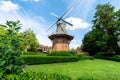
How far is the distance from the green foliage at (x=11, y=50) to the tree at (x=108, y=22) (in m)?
47.3

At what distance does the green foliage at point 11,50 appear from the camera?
23.1ft

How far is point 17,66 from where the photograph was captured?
7266 millimetres

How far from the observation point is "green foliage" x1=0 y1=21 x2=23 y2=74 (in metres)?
7.05

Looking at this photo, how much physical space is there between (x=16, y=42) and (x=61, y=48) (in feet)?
138

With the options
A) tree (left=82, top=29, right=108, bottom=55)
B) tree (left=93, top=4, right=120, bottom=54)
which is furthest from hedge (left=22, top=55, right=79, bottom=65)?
tree (left=93, top=4, right=120, bottom=54)

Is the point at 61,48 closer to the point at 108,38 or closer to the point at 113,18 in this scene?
the point at 108,38

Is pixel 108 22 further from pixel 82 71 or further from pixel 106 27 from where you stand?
pixel 82 71

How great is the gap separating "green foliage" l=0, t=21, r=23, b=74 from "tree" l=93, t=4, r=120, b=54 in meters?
47.3

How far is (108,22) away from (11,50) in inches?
1984

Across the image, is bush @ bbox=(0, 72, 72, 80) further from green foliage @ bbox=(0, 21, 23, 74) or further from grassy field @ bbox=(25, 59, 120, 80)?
grassy field @ bbox=(25, 59, 120, 80)

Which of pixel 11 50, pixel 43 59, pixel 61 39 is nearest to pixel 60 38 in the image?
pixel 61 39

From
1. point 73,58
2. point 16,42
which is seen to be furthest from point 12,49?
point 73,58

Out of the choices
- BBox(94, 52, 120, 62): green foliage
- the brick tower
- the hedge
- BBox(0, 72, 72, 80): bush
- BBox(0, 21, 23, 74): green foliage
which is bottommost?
BBox(0, 72, 72, 80): bush

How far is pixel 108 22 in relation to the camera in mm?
55500
